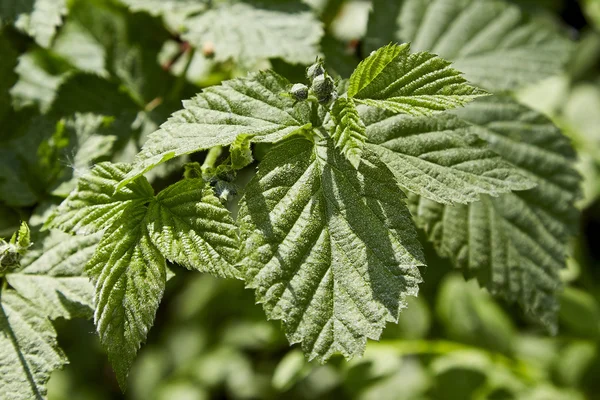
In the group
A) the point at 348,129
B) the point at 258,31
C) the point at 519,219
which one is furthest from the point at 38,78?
the point at 519,219

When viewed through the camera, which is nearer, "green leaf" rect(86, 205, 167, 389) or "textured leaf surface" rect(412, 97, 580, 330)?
"green leaf" rect(86, 205, 167, 389)

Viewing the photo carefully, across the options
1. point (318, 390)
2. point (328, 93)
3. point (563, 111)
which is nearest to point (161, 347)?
point (318, 390)

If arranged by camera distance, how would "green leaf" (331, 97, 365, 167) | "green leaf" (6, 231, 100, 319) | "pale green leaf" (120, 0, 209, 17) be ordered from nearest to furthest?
1. "green leaf" (331, 97, 365, 167)
2. "green leaf" (6, 231, 100, 319)
3. "pale green leaf" (120, 0, 209, 17)

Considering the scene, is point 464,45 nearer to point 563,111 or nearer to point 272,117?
point 272,117

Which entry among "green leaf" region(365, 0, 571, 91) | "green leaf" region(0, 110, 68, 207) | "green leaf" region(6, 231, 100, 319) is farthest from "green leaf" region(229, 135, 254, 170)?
"green leaf" region(365, 0, 571, 91)

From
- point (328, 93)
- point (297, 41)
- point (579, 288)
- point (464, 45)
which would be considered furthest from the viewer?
point (579, 288)

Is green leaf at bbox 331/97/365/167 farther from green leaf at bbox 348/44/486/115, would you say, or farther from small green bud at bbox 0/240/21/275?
small green bud at bbox 0/240/21/275

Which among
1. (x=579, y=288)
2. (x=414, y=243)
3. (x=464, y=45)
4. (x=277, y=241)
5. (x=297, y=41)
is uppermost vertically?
(x=464, y=45)
